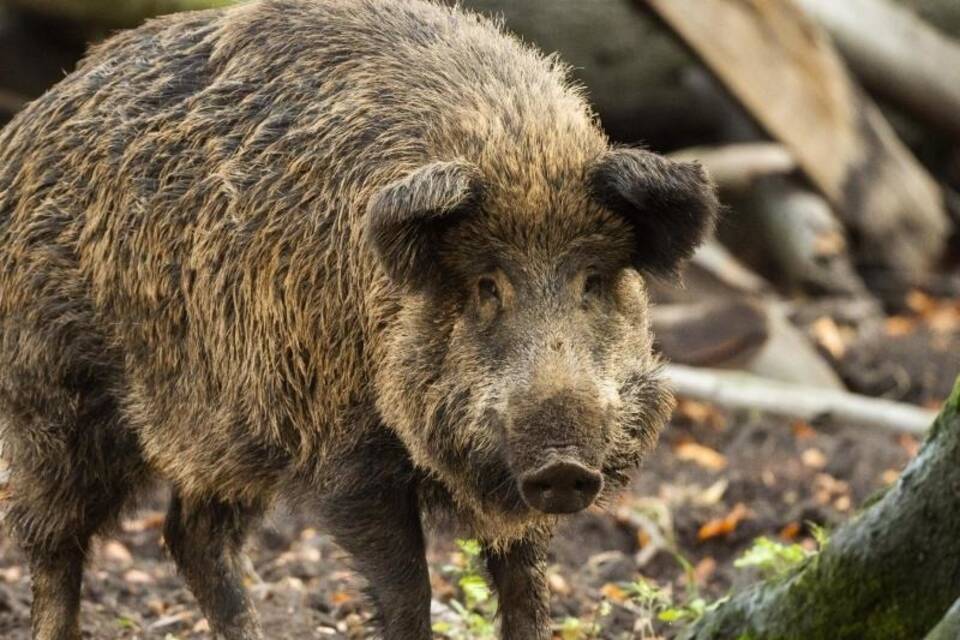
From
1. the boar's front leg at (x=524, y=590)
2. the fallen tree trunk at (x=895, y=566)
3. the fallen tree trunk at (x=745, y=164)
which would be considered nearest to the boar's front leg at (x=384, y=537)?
the boar's front leg at (x=524, y=590)

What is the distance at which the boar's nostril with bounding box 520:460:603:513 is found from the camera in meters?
4.28

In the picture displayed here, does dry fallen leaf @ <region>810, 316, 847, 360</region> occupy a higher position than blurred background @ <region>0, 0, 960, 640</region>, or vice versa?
blurred background @ <region>0, 0, 960, 640</region>

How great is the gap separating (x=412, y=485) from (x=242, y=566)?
1.39 metres

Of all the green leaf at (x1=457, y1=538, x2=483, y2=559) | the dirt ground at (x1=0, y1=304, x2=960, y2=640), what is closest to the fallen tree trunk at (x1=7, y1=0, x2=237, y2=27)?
the dirt ground at (x1=0, y1=304, x2=960, y2=640)

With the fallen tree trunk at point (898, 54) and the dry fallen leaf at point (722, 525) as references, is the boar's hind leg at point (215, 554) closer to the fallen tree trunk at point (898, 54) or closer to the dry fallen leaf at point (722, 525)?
the dry fallen leaf at point (722, 525)

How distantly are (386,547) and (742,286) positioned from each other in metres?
5.38

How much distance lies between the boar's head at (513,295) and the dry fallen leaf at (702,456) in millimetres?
3740

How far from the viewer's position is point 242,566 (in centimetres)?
628

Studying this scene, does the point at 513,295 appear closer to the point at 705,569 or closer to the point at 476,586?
the point at 476,586

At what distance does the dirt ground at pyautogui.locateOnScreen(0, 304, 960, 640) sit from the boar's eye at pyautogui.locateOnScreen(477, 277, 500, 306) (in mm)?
1025

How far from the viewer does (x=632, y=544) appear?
7.64m

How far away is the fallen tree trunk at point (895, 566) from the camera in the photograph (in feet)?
12.7

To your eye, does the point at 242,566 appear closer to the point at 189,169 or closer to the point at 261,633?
the point at 261,633

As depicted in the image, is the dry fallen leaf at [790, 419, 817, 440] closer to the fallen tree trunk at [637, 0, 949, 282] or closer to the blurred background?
the blurred background
